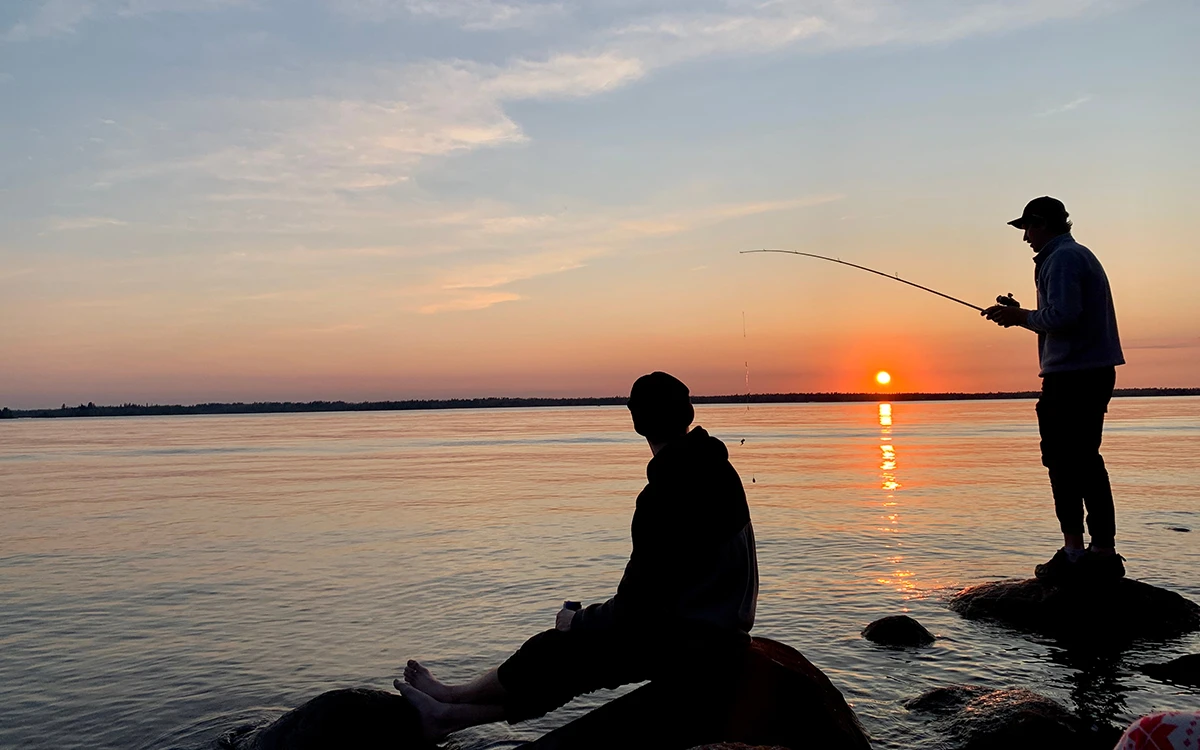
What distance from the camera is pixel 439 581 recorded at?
11.5 metres

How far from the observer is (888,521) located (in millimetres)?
15938

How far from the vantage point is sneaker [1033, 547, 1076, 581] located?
315 inches

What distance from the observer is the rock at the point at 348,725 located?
547cm

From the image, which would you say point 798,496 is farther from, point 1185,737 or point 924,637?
point 1185,737

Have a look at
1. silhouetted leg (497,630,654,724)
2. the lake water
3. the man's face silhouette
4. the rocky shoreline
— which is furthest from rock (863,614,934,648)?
silhouetted leg (497,630,654,724)

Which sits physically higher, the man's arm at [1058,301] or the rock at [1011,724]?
the man's arm at [1058,301]

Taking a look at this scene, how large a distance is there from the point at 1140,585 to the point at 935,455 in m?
26.1

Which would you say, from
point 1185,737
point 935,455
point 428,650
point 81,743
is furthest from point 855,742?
point 935,455

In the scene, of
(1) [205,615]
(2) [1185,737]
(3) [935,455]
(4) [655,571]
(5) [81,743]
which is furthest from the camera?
(3) [935,455]

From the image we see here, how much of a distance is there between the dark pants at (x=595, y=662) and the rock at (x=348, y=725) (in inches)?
41.6

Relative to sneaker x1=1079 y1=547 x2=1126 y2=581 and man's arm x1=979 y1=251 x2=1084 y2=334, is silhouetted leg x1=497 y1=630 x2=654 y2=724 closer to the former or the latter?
man's arm x1=979 y1=251 x2=1084 y2=334

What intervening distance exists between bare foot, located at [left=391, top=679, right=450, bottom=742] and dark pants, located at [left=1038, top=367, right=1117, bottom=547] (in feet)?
17.1

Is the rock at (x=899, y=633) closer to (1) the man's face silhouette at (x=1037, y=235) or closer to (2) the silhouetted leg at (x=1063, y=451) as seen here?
(2) the silhouetted leg at (x=1063, y=451)

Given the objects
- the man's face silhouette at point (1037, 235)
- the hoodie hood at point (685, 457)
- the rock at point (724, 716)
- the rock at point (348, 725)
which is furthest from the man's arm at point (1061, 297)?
the rock at point (348, 725)
